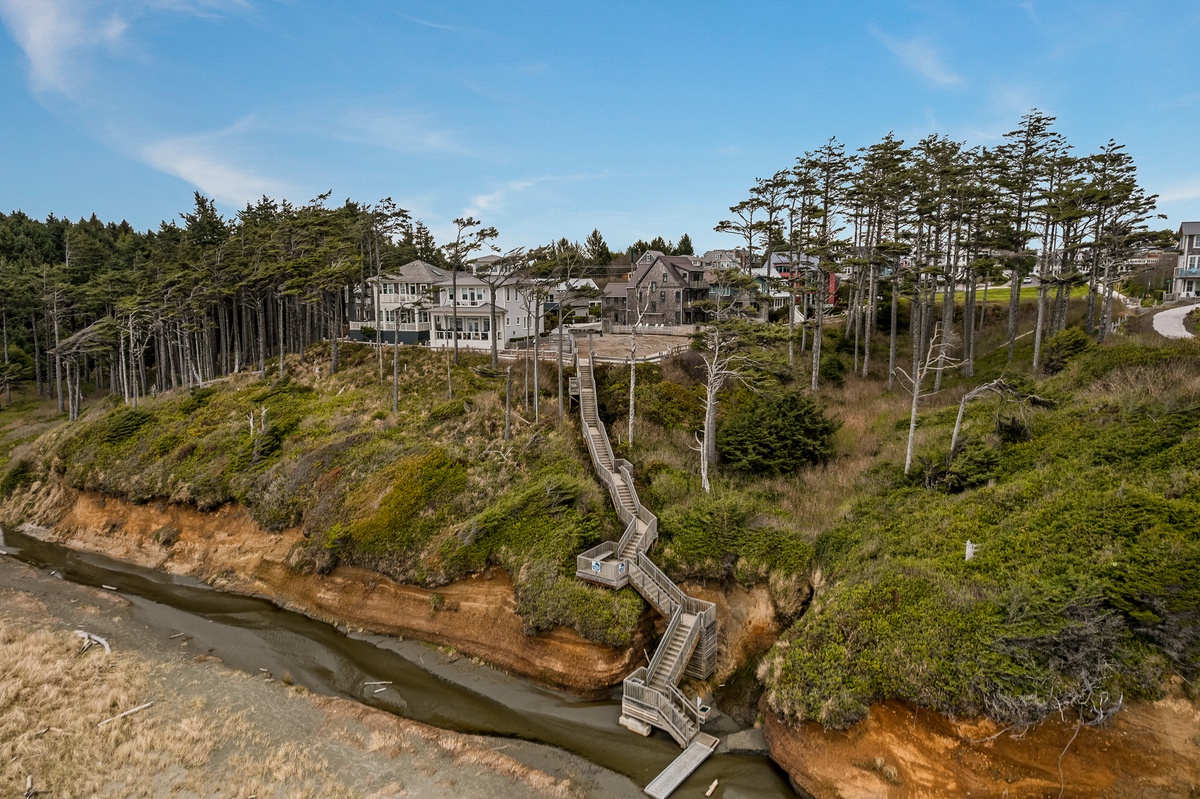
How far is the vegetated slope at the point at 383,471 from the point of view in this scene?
25109 millimetres

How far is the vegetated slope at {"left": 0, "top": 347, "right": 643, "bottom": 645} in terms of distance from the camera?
25.1 metres

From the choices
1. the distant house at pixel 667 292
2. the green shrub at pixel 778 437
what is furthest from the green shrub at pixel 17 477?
the distant house at pixel 667 292

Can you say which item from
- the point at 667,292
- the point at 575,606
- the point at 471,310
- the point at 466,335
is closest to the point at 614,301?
the point at 667,292

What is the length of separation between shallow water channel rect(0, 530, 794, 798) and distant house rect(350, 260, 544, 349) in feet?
83.0

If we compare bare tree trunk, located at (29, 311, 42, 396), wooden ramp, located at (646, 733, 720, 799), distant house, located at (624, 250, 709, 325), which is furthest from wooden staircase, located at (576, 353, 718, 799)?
bare tree trunk, located at (29, 311, 42, 396)

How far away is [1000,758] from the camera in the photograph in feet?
49.5

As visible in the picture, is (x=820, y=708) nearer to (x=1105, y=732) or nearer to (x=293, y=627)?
(x=1105, y=732)

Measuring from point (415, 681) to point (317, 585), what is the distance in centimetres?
884

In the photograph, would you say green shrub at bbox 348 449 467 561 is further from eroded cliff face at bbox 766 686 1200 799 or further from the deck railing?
eroded cliff face at bbox 766 686 1200 799

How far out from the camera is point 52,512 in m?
40.4

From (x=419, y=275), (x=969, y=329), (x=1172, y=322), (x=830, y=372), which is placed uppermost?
(x=419, y=275)

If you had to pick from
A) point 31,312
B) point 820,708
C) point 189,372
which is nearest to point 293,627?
point 820,708

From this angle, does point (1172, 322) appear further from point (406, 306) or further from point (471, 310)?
point (406, 306)

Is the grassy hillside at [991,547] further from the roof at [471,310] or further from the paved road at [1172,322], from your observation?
the roof at [471,310]
